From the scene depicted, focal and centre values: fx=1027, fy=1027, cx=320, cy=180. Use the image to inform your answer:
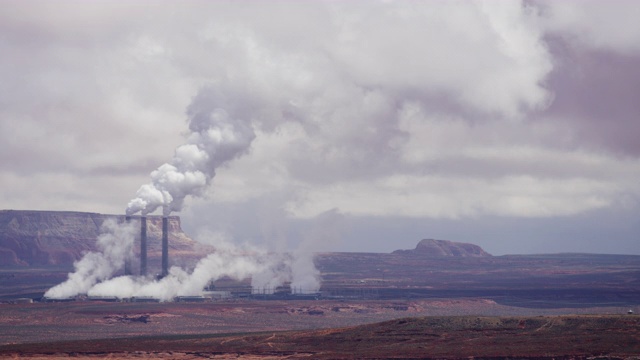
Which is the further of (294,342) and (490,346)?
(294,342)

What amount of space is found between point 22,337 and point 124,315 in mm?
34040

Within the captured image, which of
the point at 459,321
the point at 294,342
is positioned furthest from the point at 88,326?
the point at 459,321

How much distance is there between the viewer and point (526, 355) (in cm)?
11344

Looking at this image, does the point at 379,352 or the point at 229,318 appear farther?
the point at 229,318

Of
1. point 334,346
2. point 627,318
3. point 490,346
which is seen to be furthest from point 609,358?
point 334,346

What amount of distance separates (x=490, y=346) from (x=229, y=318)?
82932 millimetres

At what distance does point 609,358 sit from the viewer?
357ft

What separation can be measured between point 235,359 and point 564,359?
3748 centimetres

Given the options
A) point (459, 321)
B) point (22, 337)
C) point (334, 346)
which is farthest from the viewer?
point (22, 337)

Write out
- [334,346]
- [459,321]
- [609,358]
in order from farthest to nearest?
[459,321]
[334,346]
[609,358]

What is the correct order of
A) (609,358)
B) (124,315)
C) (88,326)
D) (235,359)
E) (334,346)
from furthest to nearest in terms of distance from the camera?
1. (124,315)
2. (88,326)
3. (334,346)
4. (235,359)
5. (609,358)

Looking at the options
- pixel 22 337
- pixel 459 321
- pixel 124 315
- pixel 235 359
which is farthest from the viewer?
pixel 124 315

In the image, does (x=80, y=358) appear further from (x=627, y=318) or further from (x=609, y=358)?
(x=627, y=318)

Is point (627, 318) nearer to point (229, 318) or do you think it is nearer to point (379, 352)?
point (379, 352)
